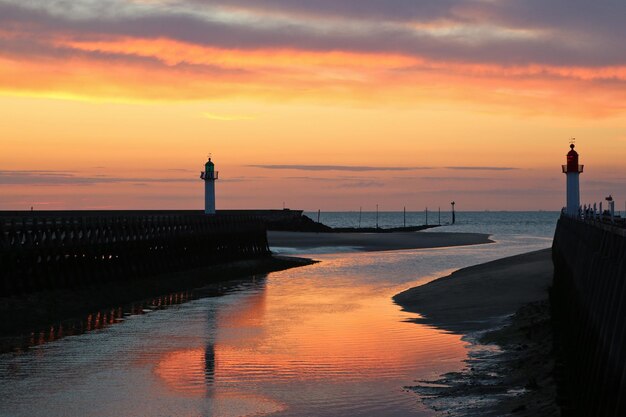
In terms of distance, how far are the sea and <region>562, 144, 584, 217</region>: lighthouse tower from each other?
23.7 metres

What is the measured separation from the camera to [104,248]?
37906mm

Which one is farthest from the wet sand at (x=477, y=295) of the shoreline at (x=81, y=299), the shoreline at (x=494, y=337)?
the shoreline at (x=81, y=299)

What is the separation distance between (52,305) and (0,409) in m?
14.0

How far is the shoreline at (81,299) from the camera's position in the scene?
25.9 m

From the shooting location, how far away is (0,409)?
1577 cm

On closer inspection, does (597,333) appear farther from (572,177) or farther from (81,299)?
(572,177)

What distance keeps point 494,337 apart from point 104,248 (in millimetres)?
19828

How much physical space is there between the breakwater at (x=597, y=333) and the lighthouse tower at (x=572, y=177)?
34295 millimetres

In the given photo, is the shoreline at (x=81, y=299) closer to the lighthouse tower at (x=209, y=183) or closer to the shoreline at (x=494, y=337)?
the shoreline at (x=494, y=337)

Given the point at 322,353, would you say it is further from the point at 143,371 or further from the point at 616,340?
the point at 616,340

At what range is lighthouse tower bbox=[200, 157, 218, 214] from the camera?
78625mm

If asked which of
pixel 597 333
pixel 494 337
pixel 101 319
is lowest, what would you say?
pixel 101 319

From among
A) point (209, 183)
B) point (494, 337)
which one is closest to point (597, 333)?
point (494, 337)

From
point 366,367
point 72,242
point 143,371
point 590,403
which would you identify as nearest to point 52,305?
point 72,242
